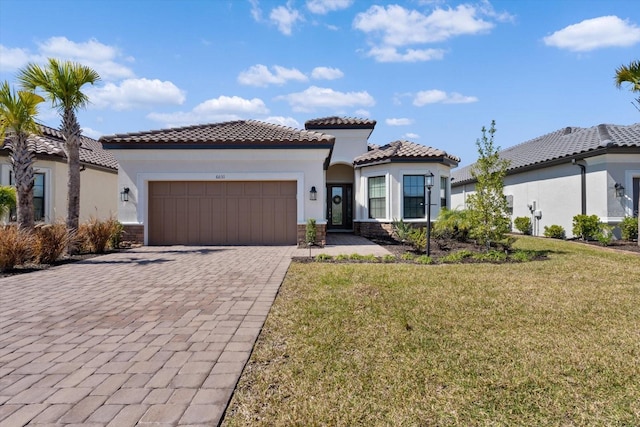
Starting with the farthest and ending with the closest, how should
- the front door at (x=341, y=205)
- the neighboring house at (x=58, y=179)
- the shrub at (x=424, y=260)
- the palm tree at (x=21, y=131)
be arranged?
the front door at (x=341, y=205) < the neighboring house at (x=58, y=179) < the palm tree at (x=21, y=131) < the shrub at (x=424, y=260)

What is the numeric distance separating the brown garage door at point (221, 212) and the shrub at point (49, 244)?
3.43 metres

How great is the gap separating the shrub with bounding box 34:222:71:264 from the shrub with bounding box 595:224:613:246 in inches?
702

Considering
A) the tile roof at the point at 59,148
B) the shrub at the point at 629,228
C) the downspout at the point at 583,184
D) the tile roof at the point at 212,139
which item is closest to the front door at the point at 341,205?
the tile roof at the point at 212,139

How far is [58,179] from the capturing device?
47.5ft

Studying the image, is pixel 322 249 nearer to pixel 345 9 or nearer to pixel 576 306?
pixel 576 306

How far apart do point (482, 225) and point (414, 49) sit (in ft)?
27.7

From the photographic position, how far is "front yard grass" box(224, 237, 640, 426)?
2590 mm

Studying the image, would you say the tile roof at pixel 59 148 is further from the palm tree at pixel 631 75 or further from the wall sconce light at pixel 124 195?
the palm tree at pixel 631 75

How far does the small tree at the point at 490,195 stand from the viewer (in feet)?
32.4

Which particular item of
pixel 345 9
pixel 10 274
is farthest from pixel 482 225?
pixel 10 274

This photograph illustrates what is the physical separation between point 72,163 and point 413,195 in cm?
1303

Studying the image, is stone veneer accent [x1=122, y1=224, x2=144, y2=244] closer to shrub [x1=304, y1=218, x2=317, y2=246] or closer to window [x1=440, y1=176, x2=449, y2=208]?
shrub [x1=304, y1=218, x2=317, y2=246]

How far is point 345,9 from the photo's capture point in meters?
12.0

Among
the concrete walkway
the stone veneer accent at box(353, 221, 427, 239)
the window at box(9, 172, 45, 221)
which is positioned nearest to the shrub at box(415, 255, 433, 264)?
the concrete walkway
